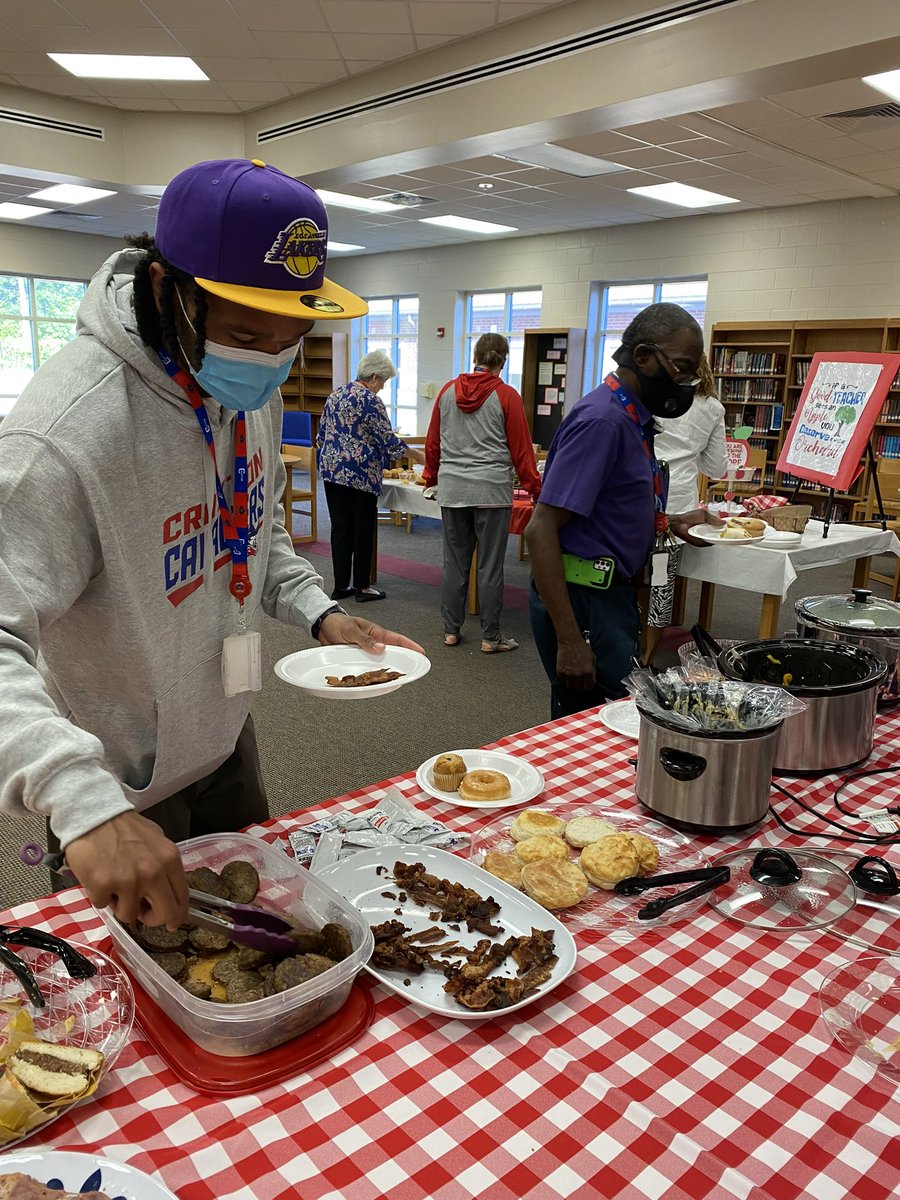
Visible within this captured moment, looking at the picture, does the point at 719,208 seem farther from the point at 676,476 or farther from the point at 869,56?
the point at 676,476

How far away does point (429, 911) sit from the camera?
43.4 inches

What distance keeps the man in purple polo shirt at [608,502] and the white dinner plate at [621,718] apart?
1.04 feet

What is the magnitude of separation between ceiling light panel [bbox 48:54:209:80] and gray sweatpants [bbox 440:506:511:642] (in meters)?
3.77

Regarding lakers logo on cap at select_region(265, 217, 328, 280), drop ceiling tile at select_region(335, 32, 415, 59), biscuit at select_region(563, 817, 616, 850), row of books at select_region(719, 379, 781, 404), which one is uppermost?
drop ceiling tile at select_region(335, 32, 415, 59)

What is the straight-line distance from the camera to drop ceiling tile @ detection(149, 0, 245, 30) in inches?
190

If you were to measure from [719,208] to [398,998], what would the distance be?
8970mm

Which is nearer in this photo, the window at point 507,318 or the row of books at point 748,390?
the row of books at point 748,390

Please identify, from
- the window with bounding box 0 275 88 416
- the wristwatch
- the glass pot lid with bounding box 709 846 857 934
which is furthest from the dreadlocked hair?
the window with bounding box 0 275 88 416

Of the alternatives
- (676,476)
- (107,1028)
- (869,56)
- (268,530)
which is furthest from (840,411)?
(107,1028)

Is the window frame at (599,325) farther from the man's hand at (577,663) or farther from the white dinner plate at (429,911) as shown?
the white dinner plate at (429,911)

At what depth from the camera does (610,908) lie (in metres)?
1.14

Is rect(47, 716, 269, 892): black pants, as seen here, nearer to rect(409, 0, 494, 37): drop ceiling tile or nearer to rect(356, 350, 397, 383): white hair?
rect(356, 350, 397, 383): white hair

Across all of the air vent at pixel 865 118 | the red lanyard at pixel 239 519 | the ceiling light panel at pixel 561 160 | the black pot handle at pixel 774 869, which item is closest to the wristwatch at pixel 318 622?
the red lanyard at pixel 239 519

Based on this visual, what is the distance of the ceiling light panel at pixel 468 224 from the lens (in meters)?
9.66
